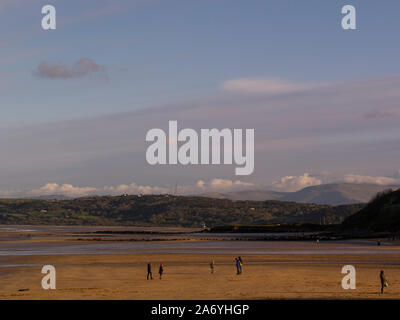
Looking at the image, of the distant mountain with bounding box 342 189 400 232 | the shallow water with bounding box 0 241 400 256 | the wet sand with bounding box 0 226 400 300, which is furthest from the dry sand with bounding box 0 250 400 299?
the distant mountain with bounding box 342 189 400 232

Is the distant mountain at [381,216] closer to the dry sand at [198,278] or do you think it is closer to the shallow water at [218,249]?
the shallow water at [218,249]

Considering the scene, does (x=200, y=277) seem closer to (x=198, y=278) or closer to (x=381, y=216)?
(x=198, y=278)

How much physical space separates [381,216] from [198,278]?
404ft

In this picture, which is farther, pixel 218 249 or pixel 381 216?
pixel 381 216

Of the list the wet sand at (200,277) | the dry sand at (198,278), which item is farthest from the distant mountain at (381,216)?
the dry sand at (198,278)

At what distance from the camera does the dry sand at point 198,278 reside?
1671 inches

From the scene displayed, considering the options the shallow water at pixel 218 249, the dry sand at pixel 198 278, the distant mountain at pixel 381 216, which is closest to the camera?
the dry sand at pixel 198 278

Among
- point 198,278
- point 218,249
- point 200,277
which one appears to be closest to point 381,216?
point 218,249

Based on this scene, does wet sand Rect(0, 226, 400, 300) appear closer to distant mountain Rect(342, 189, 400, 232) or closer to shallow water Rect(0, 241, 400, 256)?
shallow water Rect(0, 241, 400, 256)

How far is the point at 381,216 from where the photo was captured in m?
164

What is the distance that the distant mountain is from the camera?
500 ft

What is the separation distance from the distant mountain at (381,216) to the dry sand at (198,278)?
79.1 meters
